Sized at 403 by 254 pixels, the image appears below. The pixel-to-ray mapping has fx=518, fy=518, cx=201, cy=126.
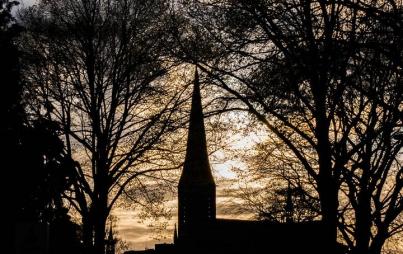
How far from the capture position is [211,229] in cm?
3781

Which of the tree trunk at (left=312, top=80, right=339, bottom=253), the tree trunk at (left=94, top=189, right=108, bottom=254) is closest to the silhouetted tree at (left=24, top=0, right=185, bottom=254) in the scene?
the tree trunk at (left=94, top=189, right=108, bottom=254)

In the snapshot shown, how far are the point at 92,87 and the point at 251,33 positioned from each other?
890 cm

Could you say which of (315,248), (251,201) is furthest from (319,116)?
(315,248)

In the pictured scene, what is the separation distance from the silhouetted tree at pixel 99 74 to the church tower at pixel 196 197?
35.4 feet

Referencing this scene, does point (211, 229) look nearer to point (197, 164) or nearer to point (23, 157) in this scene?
point (197, 164)

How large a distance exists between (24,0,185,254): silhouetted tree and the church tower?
1080 cm

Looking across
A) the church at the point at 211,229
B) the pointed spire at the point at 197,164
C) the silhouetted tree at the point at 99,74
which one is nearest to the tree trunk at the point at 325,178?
the silhouetted tree at the point at 99,74

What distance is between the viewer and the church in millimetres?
33656

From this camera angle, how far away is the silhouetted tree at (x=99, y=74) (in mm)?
21000

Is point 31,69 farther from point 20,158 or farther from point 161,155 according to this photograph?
point 161,155

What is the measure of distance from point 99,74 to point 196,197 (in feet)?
59.7

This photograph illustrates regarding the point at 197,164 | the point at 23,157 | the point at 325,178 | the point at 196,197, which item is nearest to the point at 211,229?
the point at 196,197

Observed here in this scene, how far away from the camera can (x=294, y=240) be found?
111ft

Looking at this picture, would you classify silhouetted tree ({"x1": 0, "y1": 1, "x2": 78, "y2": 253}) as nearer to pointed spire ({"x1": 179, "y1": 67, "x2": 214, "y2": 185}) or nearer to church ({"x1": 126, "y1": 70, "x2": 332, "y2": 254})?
pointed spire ({"x1": 179, "y1": 67, "x2": 214, "y2": 185})
